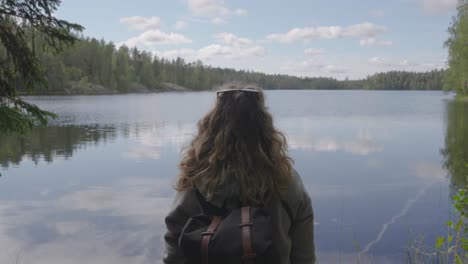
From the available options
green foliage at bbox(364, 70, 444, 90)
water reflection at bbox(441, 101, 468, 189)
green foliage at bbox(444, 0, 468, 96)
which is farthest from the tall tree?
green foliage at bbox(364, 70, 444, 90)

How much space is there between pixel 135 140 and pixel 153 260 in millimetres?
13594

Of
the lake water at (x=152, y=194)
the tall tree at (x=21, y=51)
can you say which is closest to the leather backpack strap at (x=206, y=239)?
the lake water at (x=152, y=194)

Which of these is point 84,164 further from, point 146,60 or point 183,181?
point 146,60

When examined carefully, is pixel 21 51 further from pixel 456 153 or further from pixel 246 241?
pixel 456 153

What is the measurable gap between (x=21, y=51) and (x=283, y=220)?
118 inches

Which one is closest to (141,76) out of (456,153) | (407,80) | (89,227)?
(407,80)

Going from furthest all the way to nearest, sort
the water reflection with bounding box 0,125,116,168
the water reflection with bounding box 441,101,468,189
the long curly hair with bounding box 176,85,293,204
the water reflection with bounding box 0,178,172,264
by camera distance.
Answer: the water reflection with bounding box 0,125,116,168 → the water reflection with bounding box 441,101,468,189 → the water reflection with bounding box 0,178,172,264 → the long curly hair with bounding box 176,85,293,204

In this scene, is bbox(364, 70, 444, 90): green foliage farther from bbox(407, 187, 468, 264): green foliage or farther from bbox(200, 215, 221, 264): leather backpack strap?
bbox(200, 215, 221, 264): leather backpack strap

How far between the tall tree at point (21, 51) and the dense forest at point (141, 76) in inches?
2262

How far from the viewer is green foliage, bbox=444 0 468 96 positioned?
41469 mm

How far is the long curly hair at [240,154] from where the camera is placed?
6.35ft

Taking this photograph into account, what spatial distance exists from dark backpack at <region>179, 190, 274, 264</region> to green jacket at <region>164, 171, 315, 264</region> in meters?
0.09

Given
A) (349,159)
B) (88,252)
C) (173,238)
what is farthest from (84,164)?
(173,238)

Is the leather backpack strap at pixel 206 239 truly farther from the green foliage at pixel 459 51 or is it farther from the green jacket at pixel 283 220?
the green foliage at pixel 459 51
